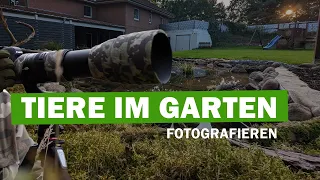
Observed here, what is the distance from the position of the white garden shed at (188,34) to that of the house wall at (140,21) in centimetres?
147

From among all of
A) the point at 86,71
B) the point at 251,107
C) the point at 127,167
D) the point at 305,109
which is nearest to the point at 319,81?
the point at 305,109

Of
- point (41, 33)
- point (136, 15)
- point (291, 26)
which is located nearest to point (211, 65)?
point (41, 33)

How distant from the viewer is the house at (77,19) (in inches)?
528

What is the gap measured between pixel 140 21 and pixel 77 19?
8544mm

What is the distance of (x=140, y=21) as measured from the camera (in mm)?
23812

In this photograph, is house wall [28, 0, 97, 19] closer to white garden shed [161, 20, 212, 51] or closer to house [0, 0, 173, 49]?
house [0, 0, 173, 49]

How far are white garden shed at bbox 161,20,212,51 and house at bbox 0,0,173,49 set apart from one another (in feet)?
6.55

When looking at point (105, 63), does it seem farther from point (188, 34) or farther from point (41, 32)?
point (188, 34)

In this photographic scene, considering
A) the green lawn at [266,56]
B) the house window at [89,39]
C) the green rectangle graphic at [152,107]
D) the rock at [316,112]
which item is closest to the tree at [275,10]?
the green lawn at [266,56]

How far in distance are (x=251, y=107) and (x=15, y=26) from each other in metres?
13.4

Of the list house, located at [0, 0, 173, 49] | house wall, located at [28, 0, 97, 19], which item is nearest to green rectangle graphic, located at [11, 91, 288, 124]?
house, located at [0, 0, 173, 49]

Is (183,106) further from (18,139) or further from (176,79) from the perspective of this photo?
(176,79)

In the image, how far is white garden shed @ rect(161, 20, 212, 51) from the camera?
26.3 m

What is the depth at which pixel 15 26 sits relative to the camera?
12758mm
